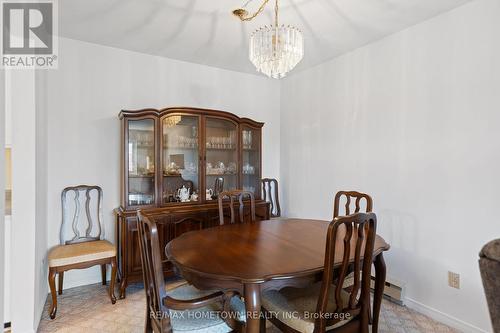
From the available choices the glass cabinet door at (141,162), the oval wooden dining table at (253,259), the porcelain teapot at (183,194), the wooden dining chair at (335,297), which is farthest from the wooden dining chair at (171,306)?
the porcelain teapot at (183,194)

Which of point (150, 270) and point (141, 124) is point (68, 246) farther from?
point (150, 270)

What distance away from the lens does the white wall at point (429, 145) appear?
80.3 inches

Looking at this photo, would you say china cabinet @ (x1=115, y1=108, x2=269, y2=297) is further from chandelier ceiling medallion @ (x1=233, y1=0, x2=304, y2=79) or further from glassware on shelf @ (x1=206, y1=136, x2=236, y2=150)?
chandelier ceiling medallion @ (x1=233, y1=0, x2=304, y2=79)

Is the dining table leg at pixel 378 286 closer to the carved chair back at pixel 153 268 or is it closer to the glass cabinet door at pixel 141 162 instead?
the carved chair back at pixel 153 268

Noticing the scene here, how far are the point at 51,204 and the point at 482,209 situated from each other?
3.78m

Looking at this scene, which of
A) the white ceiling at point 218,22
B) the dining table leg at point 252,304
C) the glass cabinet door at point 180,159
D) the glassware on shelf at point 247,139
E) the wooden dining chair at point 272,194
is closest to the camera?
the dining table leg at point 252,304

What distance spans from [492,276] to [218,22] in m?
2.56

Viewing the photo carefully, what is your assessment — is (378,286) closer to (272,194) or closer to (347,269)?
(347,269)

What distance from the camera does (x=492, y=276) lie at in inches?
26.6

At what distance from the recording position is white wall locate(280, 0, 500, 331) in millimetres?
2039

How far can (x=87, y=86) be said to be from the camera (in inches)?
114

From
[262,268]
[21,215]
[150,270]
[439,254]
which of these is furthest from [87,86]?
[439,254]

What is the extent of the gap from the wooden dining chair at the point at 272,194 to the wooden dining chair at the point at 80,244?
207 centimetres

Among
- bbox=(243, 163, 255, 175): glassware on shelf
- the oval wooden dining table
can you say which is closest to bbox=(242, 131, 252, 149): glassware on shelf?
bbox=(243, 163, 255, 175): glassware on shelf
